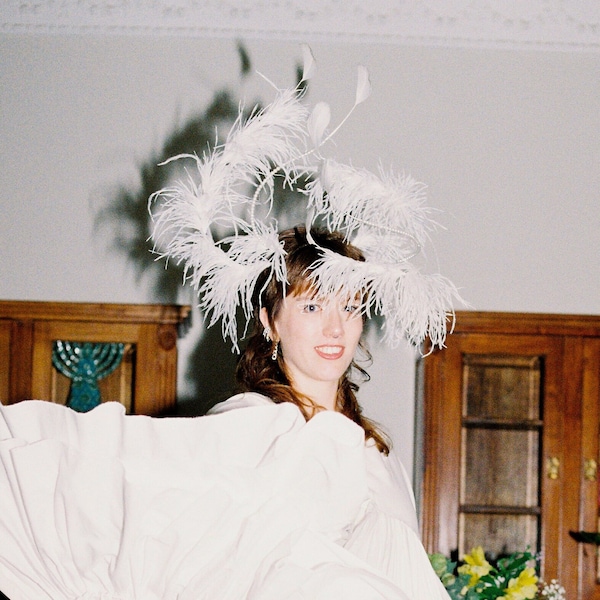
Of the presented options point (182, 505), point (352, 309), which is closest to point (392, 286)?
point (352, 309)

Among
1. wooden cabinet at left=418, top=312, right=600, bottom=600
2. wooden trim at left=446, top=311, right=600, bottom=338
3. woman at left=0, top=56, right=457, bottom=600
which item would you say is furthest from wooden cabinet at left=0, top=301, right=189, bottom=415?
woman at left=0, top=56, right=457, bottom=600

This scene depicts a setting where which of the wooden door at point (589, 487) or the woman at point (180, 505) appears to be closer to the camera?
the woman at point (180, 505)

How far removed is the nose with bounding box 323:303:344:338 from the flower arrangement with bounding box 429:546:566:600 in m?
1.16

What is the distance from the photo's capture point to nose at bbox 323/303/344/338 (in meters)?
2.08

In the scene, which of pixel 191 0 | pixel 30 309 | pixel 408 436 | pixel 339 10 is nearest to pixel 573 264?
pixel 408 436

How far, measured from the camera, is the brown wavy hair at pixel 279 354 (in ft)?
6.88

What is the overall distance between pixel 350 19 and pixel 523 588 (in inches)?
99.6

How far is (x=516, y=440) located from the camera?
387 centimetres

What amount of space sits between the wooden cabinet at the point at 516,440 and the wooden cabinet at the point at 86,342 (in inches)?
45.1

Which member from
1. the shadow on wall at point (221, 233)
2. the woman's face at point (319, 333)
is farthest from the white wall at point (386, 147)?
the woman's face at point (319, 333)

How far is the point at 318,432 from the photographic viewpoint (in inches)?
63.1

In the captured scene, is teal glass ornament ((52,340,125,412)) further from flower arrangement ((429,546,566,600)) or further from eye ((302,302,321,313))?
eye ((302,302,321,313))

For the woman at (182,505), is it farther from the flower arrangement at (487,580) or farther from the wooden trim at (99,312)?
the wooden trim at (99,312)

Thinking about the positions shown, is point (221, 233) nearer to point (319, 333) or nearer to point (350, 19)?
point (350, 19)
